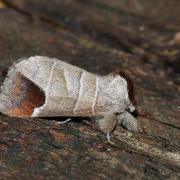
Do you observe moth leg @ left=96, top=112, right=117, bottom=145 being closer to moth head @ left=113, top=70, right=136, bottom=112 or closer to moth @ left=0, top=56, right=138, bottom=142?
moth @ left=0, top=56, right=138, bottom=142

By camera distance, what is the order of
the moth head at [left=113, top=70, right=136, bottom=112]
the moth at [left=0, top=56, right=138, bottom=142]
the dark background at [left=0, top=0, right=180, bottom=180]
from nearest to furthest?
1. the dark background at [left=0, top=0, right=180, bottom=180]
2. the moth at [left=0, top=56, right=138, bottom=142]
3. the moth head at [left=113, top=70, right=136, bottom=112]

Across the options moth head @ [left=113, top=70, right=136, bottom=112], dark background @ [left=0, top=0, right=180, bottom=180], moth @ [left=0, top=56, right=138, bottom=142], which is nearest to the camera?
dark background @ [left=0, top=0, right=180, bottom=180]

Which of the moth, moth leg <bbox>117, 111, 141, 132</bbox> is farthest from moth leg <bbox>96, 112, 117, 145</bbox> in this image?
moth leg <bbox>117, 111, 141, 132</bbox>

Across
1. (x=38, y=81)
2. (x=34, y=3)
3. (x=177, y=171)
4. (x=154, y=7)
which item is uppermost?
(x=154, y=7)

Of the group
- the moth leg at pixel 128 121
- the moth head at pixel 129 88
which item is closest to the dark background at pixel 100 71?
the moth leg at pixel 128 121

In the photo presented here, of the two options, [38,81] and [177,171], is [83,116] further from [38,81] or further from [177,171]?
[177,171]

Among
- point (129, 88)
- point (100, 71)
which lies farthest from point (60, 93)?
point (100, 71)

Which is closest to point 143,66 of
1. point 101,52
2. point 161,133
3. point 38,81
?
point 101,52
